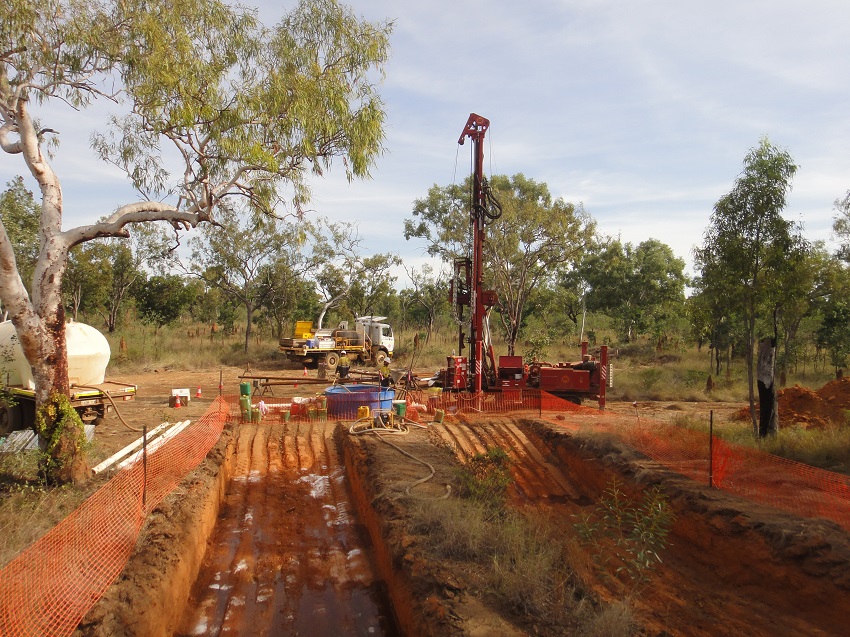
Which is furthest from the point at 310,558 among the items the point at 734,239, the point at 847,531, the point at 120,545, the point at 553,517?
the point at 734,239

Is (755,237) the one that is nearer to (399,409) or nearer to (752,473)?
(752,473)

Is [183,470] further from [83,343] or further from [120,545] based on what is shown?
[83,343]

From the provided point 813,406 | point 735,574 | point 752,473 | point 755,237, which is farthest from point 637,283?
point 735,574

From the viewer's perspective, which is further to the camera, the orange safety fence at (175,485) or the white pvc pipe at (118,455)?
the white pvc pipe at (118,455)

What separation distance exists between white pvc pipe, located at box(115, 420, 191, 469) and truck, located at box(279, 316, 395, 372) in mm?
12808

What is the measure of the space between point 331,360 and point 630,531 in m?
20.0

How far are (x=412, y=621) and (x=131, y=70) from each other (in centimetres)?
768

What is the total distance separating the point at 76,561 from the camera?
5.20 m

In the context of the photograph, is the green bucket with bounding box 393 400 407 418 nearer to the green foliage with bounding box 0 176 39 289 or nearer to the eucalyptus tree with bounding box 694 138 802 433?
the eucalyptus tree with bounding box 694 138 802 433

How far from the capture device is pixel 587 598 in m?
5.20

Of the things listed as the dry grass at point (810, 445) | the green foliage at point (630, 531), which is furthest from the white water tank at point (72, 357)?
the dry grass at point (810, 445)

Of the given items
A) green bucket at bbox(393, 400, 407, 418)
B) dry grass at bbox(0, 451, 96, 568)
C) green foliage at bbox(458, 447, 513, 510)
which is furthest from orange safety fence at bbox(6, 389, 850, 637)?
green foliage at bbox(458, 447, 513, 510)

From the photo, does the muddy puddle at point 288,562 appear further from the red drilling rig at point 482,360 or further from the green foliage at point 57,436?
the red drilling rig at point 482,360

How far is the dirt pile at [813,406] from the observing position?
1453 cm
